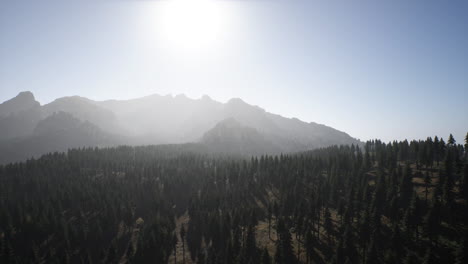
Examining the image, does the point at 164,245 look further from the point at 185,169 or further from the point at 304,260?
the point at 185,169

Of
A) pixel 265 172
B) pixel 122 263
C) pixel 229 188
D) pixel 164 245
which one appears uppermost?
pixel 265 172

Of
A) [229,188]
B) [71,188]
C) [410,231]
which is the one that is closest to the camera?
[410,231]

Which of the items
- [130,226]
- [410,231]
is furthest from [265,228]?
[130,226]

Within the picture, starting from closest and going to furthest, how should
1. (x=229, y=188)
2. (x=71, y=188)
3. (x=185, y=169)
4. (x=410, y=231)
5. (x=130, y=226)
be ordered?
(x=410, y=231)
(x=130, y=226)
(x=71, y=188)
(x=229, y=188)
(x=185, y=169)

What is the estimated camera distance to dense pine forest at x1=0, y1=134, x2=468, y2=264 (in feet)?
266

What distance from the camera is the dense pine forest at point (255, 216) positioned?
266ft

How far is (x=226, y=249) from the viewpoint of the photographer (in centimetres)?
8519

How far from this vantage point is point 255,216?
10025 centimetres

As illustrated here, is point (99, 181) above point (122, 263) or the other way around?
above

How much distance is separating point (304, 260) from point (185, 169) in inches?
4847

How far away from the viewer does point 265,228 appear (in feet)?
348

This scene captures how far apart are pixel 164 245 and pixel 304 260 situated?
56.6 m

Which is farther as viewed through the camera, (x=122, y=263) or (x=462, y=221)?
(x=122, y=263)

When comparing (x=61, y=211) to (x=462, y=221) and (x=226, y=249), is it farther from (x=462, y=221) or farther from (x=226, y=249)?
(x=462, y=221)
